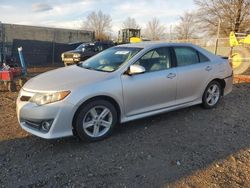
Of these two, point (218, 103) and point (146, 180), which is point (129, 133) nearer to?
point (146, 180)

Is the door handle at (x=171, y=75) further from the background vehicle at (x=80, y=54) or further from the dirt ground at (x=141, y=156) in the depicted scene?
the background vehicle at (x=80, y=54)

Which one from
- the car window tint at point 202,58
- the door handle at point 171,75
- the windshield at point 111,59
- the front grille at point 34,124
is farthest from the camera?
the car window tint at point 202,58

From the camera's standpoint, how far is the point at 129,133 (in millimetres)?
4918

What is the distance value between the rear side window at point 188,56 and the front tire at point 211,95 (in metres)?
0.59

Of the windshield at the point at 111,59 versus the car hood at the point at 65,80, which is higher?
the windshield at the point at 111,59

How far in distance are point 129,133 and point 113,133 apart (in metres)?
0.27

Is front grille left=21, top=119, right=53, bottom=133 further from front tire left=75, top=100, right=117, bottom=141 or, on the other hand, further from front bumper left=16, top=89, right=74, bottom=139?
front tire left=75, top=100, right=117, bottom=141

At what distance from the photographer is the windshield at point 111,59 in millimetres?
5012

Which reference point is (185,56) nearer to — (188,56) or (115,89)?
(188,56)

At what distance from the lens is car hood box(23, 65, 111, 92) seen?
14.1 ft

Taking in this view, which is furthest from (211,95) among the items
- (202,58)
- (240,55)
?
(240,55)

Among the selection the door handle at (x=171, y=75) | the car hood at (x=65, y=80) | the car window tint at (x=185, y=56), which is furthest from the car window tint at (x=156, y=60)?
the car hood at (x=65, y=80)

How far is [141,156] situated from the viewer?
4.06m

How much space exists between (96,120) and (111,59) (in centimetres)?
133
